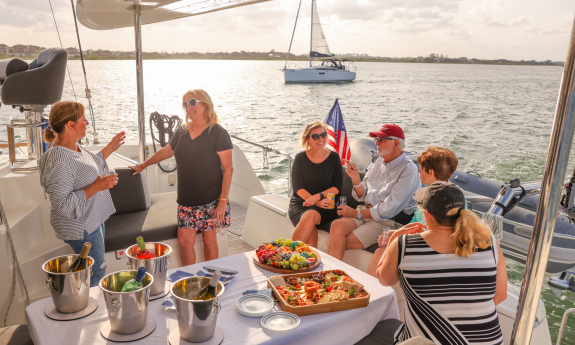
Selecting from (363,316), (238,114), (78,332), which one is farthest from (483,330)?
(238,114)

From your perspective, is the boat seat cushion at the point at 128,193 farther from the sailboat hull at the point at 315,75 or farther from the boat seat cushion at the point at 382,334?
the sailboat hull at the point at 315,75

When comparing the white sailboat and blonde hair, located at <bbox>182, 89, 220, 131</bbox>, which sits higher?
the white sailboat

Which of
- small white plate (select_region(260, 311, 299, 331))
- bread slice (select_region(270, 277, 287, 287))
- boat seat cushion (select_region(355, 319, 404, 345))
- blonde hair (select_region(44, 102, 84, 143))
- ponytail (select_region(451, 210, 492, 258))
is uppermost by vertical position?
blonde hair (select_region(44, 102, 84, 143))

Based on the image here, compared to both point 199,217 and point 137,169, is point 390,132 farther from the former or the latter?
point 137,169

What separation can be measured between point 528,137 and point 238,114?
1690 cm

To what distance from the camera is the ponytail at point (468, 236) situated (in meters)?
1.37

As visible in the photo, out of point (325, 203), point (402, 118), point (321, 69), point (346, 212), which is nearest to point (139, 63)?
point (325, 203)

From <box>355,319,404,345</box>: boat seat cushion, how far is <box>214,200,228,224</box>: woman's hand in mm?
1226

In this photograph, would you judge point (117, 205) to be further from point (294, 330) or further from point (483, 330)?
point (483, 330)

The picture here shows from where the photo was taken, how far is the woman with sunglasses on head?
2.49 metres

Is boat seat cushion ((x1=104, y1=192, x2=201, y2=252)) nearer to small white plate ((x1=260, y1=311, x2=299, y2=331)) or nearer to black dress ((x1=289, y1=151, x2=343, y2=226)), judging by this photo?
black dress ((x1=289, y1=151, x2=343, y2=226))

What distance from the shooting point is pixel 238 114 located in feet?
89.5

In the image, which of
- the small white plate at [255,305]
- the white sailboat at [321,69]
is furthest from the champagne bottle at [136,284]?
the white sailboat at [321,69]

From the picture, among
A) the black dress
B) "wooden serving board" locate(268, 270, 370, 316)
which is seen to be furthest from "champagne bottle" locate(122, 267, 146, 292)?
the black dress
